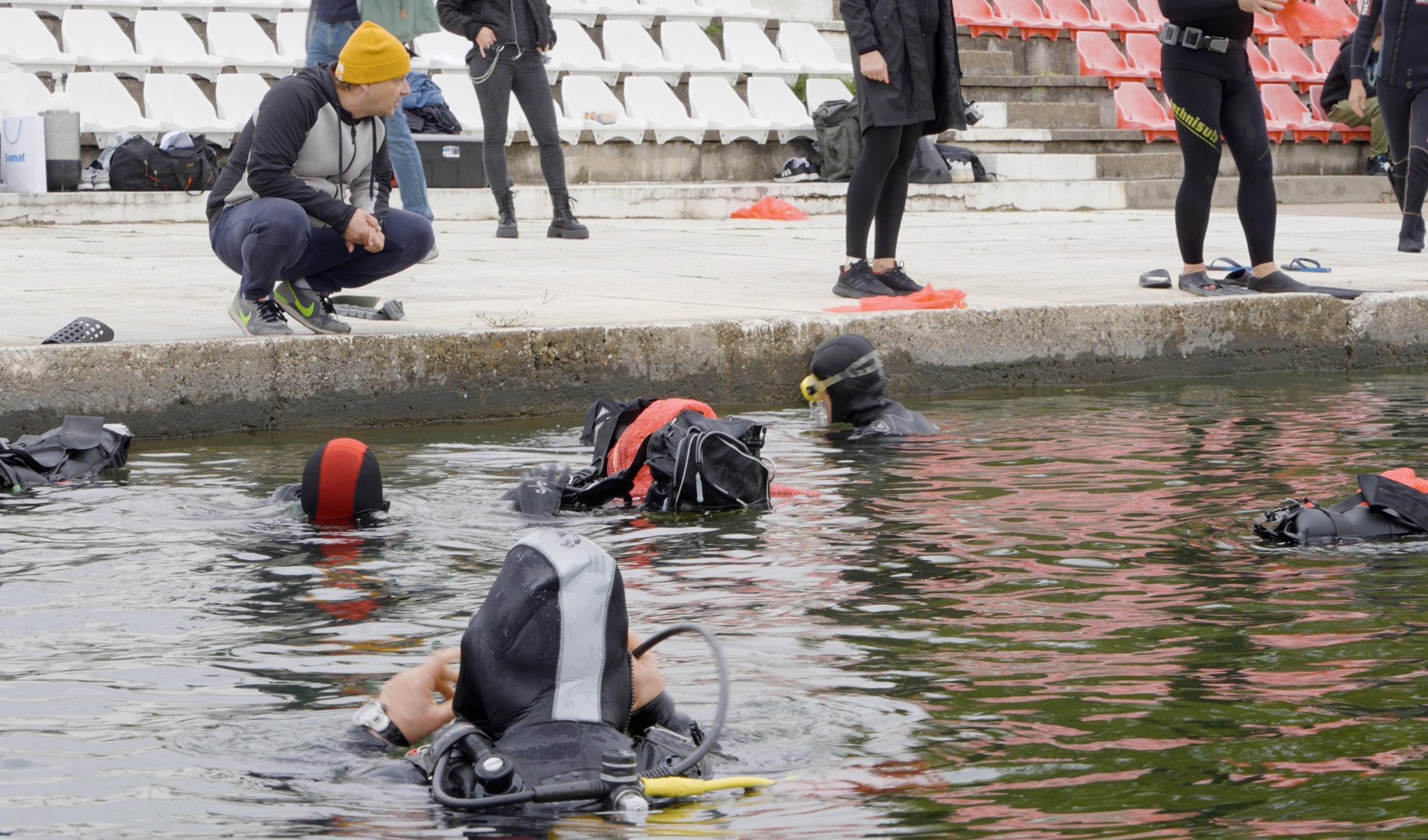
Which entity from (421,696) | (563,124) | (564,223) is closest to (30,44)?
(563,124)

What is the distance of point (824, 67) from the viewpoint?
17203mm

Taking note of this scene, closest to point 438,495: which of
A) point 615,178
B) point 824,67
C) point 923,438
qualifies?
point 923,438

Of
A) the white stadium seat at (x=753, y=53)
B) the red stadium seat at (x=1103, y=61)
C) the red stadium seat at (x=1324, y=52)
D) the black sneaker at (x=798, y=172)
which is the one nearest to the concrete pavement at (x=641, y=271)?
the black sneaker at (x=798, y=172)

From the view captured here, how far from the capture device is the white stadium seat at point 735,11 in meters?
17.6

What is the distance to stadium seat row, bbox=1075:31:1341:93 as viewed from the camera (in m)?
18.2

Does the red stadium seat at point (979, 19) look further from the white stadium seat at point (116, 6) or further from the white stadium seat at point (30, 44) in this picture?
the white stadium seat at point (30, 44)

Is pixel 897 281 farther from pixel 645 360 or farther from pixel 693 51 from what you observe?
pixel 693 51

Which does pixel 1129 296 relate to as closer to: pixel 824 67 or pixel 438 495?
pixel 438 495

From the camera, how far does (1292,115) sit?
18.5 m

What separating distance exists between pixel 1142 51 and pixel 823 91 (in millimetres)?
4102

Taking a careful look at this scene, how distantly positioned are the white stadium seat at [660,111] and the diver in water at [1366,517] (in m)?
11.8

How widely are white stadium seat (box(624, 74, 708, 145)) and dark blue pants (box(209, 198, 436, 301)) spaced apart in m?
9.18

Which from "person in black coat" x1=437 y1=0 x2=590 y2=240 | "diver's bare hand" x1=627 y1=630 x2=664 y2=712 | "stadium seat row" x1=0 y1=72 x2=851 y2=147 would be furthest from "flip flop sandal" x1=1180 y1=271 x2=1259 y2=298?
"stadium seat row" x1=0 y1=72 x2=851 y2=147

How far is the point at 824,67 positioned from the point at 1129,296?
10.0m
